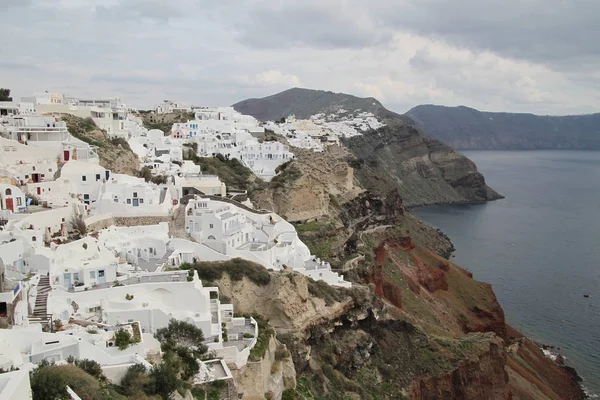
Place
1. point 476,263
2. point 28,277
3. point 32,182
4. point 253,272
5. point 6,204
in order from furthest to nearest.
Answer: point 476,263
point 32,182
point 253,272
point 6,204
point 28,277

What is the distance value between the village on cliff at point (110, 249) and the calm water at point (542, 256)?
21000mm

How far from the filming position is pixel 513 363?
1446 inches

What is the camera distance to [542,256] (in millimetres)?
63000

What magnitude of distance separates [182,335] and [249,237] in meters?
12.5

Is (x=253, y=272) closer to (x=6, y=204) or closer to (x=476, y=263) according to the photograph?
(x=6, y=204)

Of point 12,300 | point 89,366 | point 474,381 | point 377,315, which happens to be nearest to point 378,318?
point 377,315

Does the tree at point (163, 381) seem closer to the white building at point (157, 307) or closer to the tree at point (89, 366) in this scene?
the tree at point (89, 366)

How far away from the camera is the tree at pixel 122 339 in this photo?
14.4 metres

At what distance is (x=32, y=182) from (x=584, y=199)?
343ft

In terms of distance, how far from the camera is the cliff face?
108750mm

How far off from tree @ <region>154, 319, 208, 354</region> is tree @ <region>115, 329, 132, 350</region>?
7.76 feet

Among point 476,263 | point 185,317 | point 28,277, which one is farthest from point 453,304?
point 28,277

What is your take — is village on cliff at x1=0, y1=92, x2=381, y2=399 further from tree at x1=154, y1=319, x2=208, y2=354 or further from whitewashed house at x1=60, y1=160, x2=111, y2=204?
tree at x1=154, y1=319, x2=208, y2=354

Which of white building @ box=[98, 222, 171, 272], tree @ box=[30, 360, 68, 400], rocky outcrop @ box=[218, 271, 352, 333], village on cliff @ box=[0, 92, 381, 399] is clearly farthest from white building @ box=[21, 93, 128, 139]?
tree @ box=[30, 360, 68, 400]
